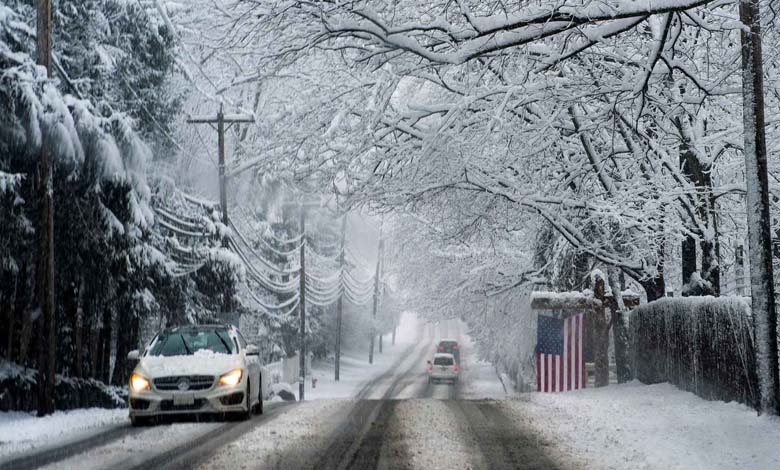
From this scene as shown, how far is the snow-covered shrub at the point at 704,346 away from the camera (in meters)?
13.0

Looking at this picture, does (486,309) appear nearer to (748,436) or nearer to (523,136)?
(523,136)

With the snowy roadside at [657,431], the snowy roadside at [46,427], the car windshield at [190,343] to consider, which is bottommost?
the snowy roadside at [46,427]

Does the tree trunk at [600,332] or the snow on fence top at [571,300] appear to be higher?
the snow on fence top at [571,300]

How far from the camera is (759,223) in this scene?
1217 centimetres

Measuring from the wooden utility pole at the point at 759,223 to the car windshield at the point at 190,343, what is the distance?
7.56 metres

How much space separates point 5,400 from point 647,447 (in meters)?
14.2

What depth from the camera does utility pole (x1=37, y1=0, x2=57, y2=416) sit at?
16.9 meters

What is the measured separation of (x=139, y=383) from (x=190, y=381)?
2.37 feet

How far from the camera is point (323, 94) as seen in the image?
16781 millimetres

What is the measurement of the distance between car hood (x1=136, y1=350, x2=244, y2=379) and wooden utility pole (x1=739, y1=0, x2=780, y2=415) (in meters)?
7.19

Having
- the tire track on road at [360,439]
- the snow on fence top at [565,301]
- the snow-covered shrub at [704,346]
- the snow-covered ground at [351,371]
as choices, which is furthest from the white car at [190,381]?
the snow-covered ground at [351,371]

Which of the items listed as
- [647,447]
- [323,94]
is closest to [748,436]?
[647,447]

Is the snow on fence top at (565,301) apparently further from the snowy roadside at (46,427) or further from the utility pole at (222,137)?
the snowy roadside at (46,427)

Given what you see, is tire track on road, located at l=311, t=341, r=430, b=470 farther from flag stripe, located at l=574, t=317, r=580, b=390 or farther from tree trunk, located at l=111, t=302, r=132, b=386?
flag stripe, located at l=574, t=317, r=580, b=390
